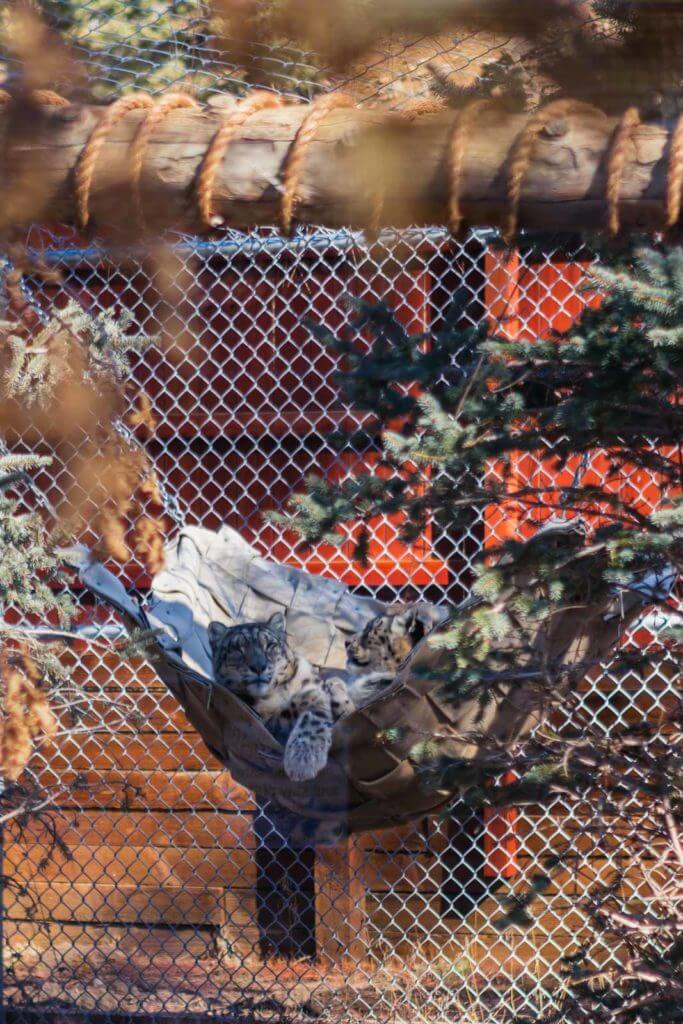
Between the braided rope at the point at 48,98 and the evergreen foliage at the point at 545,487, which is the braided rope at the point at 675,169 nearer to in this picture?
the evergreen foliage at the point at 545,487

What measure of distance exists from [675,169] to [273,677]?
6.82 ft

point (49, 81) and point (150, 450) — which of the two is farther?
point (150, 450)

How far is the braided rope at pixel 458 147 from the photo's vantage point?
1.03 metres

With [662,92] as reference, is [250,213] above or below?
below

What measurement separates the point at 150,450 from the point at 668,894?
2548 millimetres

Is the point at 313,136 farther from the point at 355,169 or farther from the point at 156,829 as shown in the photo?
the point at 156,829

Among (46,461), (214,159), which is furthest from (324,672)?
(214,159)

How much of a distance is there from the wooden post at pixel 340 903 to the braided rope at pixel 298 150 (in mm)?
2823

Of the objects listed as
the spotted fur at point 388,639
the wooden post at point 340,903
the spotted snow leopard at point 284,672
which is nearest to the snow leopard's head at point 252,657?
A: the spotted snow leopard at point 284,672

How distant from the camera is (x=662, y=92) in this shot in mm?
1043

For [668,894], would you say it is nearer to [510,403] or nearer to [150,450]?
[510,403]

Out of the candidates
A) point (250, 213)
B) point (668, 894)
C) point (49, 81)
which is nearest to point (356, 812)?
point (668, 894)

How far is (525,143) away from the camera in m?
1.06

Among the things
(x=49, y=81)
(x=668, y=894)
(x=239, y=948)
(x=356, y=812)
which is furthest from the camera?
(x=239, y=948)
